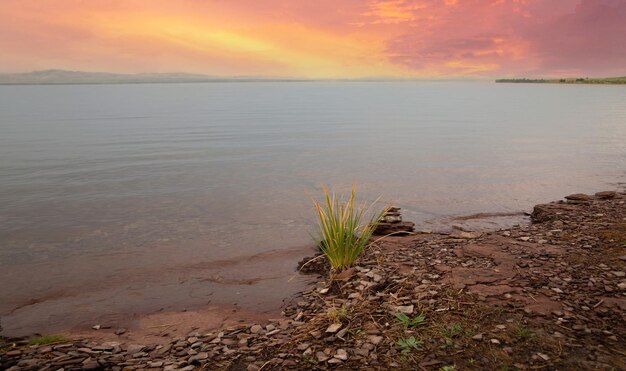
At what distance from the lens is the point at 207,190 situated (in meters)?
19.3

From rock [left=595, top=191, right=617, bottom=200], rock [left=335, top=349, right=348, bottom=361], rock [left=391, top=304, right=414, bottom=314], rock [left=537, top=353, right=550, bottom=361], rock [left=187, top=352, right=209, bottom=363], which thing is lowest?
rock [left=187, top=352, right=209, bottom=363]

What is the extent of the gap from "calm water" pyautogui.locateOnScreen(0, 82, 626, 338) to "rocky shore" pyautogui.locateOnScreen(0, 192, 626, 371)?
2439 mm

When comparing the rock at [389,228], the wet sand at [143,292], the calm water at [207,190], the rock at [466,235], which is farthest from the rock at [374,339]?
the rock at [389,228]

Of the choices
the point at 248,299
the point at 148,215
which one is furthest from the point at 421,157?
the point at 248,299

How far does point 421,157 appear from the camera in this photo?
91.0ft

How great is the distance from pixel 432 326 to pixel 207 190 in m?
15.0

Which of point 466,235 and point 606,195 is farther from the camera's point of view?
A: point 606,195

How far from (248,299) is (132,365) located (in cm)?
361

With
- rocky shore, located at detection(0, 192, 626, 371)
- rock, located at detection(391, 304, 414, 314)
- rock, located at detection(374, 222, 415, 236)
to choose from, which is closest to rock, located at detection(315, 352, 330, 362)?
rocky shore, located at detection(0, 192, 626, 371)

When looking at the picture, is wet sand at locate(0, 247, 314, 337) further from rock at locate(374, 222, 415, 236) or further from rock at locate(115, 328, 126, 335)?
rock at locate(374, 222, 415, 236)

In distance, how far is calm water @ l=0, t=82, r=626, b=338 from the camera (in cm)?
1063

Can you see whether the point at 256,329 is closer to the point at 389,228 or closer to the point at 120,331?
the point at 120,331

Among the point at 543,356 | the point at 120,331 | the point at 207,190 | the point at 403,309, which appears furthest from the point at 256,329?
the point at 207,190

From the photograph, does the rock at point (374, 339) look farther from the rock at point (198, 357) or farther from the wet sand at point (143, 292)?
the wet sand at point (143, 292)
